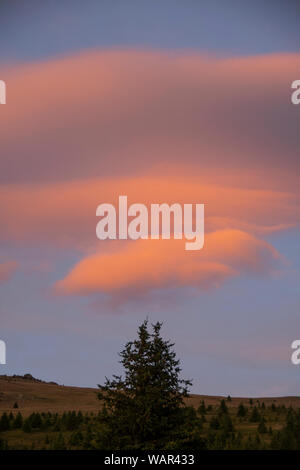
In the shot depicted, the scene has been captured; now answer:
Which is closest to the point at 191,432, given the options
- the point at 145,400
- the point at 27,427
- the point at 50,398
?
the point at 145,400

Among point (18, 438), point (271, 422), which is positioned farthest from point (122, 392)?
point (271, 422)

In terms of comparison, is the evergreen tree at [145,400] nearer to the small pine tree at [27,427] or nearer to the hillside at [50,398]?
the small pine tree at [27,427]

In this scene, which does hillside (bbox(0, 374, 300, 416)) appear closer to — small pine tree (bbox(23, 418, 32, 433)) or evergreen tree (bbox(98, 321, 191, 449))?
small pine tree (bbox(23, 418, 32, 433))

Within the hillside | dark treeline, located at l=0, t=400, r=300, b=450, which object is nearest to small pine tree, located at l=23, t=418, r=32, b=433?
dark treeline, located at l=0, t=400, r=300, b=450

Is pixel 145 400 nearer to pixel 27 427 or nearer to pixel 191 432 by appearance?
pixel 191 432

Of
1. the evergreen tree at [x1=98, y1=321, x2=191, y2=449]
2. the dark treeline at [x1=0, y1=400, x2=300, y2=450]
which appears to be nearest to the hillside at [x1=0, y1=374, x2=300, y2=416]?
the dark treeline at [x1=0, y1=400, x2=300, y2=450]

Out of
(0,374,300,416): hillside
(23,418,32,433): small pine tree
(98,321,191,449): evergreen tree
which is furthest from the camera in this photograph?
(0,374,300,416): hillside

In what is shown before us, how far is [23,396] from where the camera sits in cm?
10125

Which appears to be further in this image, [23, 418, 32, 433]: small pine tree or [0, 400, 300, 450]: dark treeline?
[23, 418, 32, 433]: small pine tree

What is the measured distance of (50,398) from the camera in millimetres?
102938

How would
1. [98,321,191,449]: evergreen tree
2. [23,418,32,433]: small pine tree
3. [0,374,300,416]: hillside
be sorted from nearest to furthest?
[98,321,191,449]: evergreen tree < [23,418,32,433]: small pine tree < [0,374,300,416]: hillside

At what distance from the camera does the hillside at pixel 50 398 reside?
9125cm

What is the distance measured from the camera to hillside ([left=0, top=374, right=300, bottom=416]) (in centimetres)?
9125

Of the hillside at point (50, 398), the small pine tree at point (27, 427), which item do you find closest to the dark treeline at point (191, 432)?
the small pine tree at point (27, 427)
